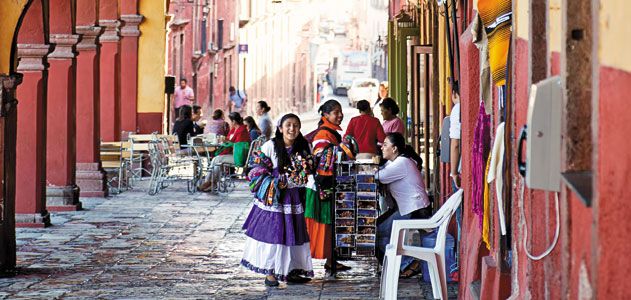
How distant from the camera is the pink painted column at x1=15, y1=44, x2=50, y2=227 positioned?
55.2 ft

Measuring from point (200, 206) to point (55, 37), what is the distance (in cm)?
329

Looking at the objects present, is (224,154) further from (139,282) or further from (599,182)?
(599,182)

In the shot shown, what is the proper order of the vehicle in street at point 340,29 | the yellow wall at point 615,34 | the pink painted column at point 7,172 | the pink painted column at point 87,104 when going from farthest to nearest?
1. the vehicle in street at point 340,29
2. the pink painted column at point 87,104
3. the pink painted column at point 7,172
4. the yellow wall at point 615,34

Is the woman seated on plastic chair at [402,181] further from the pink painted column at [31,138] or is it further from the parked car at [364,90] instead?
the parked car at [364,90]

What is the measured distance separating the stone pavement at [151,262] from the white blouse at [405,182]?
2.27 feet

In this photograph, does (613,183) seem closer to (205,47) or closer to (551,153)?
(551,153)

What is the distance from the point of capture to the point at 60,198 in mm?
19297

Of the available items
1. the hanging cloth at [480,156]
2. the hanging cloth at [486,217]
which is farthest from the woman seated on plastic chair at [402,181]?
the hanging cloth at [486,217]

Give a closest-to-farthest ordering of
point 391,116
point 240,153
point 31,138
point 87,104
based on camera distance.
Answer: point 31,138 < point 391,116 < point 87,104 < point 240,153

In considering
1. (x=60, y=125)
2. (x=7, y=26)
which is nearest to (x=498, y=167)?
(x=7, y=26)

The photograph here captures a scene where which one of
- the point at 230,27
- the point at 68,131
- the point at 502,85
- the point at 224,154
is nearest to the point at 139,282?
the point at 502,85

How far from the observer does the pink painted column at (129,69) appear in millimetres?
26219

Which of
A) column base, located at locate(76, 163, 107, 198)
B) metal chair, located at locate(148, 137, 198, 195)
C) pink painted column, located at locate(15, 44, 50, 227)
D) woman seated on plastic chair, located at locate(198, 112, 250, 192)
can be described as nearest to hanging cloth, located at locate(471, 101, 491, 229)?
pink painted column, located at locate(15, 44, 50, 227)

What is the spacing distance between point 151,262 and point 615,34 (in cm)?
1021
